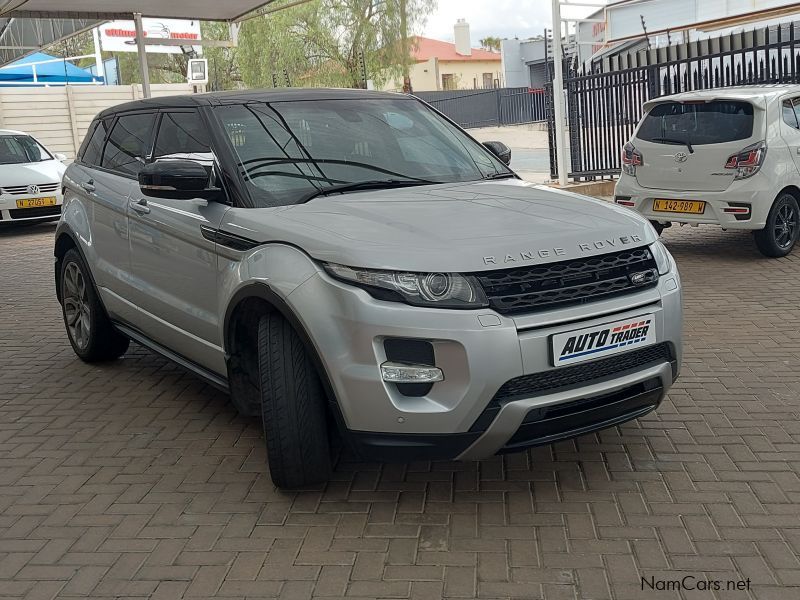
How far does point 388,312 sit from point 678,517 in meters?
1.44

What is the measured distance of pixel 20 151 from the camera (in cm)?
1602

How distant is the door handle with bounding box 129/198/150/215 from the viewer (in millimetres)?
5148

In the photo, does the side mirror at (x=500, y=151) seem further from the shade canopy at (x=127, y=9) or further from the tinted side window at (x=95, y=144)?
the shade canopy at (x=127, y=9)

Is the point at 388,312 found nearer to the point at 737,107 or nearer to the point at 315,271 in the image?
the point at 315,271

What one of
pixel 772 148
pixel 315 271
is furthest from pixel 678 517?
pixel 772 148

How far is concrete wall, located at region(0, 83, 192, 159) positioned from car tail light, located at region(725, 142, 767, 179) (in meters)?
18.7

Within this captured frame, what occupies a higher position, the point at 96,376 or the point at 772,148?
the point at 772,148

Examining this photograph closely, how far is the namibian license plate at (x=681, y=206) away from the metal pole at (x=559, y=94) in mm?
5924

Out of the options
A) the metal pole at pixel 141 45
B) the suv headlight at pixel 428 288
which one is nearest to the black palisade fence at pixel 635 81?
the metal pole at pixel 141 45

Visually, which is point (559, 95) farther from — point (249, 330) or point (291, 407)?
point (291, 407)

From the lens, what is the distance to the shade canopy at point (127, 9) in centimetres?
1558

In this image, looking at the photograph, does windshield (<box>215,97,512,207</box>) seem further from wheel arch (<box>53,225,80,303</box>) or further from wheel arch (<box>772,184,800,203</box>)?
wheel arch (<box>772,184,800,203</box>)

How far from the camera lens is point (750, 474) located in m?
4.11

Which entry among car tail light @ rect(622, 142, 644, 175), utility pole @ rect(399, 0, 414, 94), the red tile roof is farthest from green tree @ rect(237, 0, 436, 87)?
car tail light @ rect(622, 142, 644, 175)
